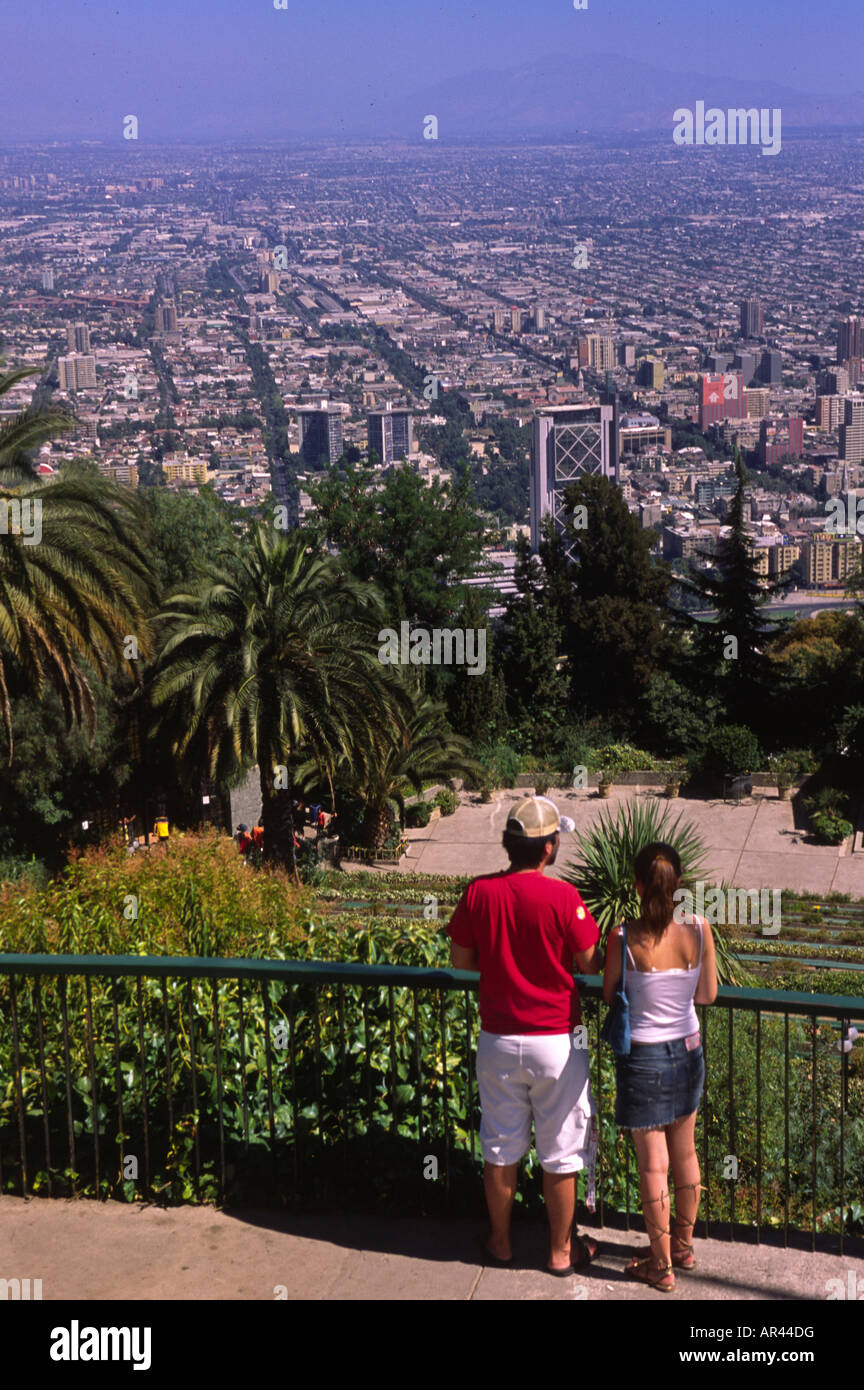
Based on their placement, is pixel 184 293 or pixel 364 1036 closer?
pixel 364 1036

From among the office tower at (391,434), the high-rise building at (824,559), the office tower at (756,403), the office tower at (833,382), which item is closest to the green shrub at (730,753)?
the high-rise building at (824,559)

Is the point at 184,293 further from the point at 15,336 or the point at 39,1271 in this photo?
the point at 39,1271

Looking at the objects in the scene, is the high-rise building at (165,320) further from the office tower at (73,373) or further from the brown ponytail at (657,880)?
the brown ponytail at (657,880)

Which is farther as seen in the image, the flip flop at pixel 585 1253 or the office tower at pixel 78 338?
the office tower at pixel 78 338

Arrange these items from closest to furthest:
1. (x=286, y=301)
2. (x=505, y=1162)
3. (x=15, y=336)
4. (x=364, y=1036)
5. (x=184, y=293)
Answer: (x=505, y=1162), (x=364, y=1036), (x=15, y=336), (x=184, y=293), (x=286, y=301)

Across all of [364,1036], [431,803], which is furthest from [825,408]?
[364,1036]

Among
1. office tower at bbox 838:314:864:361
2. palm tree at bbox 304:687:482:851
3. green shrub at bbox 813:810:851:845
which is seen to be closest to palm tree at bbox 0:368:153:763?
palm tree at bbox 304:687:482:851
